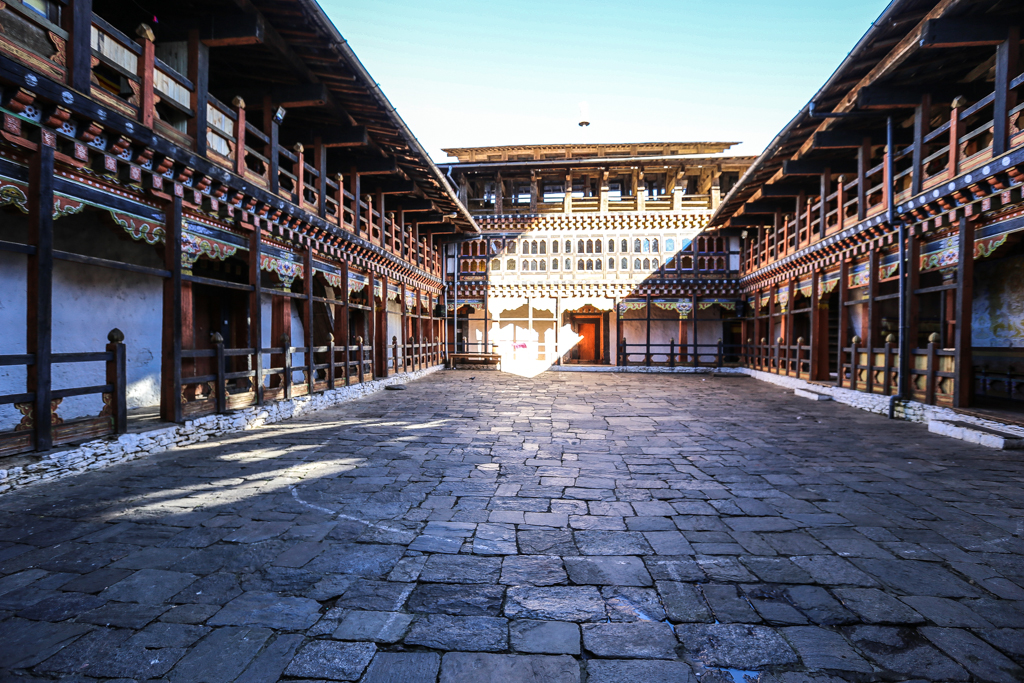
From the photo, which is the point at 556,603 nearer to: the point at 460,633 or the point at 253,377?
the point at 460,633

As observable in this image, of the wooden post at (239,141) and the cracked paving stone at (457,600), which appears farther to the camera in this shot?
the wooden post at (239,141)

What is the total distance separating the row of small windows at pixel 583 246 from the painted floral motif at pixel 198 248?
566 inches

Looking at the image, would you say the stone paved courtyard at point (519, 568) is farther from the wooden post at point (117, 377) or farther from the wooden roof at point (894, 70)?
the wooden roof at point (894, 70)

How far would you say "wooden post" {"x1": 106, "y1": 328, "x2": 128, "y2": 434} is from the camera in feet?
16.5

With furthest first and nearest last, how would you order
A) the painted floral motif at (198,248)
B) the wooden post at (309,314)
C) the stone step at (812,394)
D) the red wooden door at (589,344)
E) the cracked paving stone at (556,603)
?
the red wooden door at (589,344)
the stone step at (812,394)
the wooden post at (309,314)
the painted floral motif at (198,248)
the cracked paving stone at (556,603)

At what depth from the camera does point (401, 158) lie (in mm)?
11586

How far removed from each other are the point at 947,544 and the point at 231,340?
450 inches

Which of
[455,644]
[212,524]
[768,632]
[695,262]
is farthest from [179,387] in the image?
[695,262]

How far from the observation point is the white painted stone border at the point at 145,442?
13.8 ft

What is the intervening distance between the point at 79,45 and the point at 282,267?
4281 mm

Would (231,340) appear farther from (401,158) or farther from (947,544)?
(947,544)

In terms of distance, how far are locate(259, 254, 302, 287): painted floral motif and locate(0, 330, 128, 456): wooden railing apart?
3.24m

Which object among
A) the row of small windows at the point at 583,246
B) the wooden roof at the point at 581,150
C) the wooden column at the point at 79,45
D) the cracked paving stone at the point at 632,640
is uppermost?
the wooden roof at the point at 581,150

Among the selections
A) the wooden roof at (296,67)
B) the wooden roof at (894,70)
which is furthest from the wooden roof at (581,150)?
the wooden roof at (296,67)
